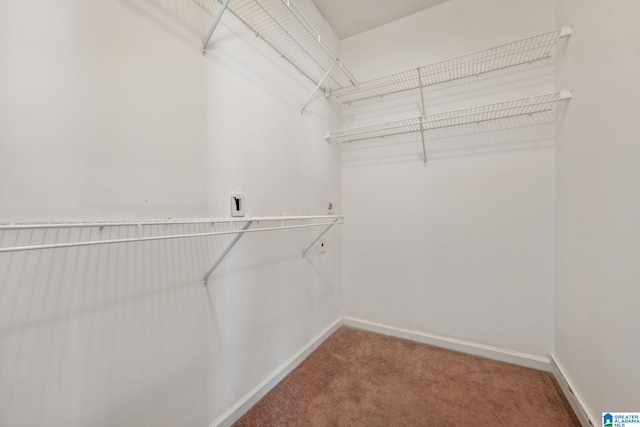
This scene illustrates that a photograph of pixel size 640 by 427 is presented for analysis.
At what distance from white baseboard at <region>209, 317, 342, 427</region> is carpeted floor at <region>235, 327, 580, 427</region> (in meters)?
0.03

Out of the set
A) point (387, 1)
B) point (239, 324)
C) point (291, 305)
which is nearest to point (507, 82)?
point (387, 1)

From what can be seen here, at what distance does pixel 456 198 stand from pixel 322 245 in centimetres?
112

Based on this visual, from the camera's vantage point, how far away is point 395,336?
2.18m

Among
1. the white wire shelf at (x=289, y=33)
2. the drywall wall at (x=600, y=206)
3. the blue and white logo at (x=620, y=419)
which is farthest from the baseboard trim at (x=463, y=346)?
the white wire shelf at (x=289, y=33)

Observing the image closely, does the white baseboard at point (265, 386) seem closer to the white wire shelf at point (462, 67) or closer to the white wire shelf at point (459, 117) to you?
the white wire shelf at point (459, 117)

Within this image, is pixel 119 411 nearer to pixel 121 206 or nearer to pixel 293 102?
pixel 121 206

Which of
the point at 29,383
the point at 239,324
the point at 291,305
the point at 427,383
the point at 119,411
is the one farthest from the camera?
the point at 291,305

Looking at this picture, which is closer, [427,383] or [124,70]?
[124,70]

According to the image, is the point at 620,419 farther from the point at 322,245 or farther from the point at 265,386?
the point at 322,245

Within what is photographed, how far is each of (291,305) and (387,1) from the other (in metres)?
2.39

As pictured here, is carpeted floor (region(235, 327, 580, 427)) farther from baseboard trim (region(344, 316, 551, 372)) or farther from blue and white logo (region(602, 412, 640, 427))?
blue and white logo (region(602, 412, 640, 427))

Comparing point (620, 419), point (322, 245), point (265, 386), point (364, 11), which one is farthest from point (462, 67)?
point (265, 386)

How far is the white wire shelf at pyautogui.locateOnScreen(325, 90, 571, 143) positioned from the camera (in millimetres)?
1613

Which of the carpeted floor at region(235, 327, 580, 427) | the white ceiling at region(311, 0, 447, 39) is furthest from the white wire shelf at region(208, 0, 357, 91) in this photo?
the carpeted floor at region(235, 327, 580, 427)
